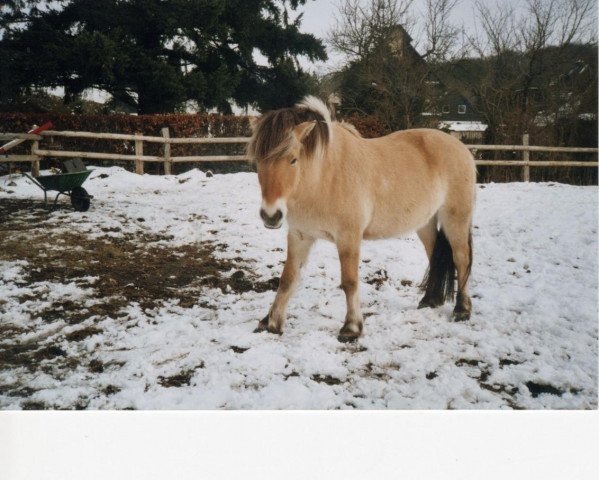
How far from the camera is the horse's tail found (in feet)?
9.59

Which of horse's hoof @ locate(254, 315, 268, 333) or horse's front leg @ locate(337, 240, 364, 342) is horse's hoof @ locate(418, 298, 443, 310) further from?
horse's hoof @ locate(254, 315, 268, 333)

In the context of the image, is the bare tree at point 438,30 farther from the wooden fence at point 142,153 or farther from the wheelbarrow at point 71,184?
the wheelbarrow at point 71,184

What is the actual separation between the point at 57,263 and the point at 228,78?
2.03 meters

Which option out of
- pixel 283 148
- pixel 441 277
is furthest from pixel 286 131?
pixel 441 277

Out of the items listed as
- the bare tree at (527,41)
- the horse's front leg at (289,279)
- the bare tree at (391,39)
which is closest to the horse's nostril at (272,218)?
the horse's front leg at (289,279)

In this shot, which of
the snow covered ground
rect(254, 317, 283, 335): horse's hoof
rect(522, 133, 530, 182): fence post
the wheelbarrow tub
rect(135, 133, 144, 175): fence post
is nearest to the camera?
the snow covered ground

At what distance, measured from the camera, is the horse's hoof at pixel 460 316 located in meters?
2.72

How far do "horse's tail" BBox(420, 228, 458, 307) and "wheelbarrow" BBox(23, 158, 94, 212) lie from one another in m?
3.63

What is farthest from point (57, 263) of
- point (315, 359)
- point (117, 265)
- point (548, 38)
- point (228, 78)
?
point (548, 38)

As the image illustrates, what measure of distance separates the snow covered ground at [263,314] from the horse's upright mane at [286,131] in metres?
1.17

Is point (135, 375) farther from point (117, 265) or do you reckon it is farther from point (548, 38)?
point (548, 38)

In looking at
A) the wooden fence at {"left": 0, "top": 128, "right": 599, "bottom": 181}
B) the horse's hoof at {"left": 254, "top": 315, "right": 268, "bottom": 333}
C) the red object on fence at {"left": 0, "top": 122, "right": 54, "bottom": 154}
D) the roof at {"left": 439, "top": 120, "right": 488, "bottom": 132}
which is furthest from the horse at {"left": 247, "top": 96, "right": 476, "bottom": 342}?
the red object on fence at {"left": 0, "top": 122, "right": 54, "bottom": 154}

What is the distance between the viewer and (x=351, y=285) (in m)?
2.46

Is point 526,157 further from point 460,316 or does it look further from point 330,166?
point 330,166
